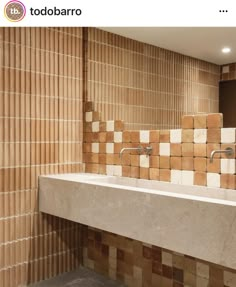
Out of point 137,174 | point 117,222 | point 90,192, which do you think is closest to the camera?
point 117,222

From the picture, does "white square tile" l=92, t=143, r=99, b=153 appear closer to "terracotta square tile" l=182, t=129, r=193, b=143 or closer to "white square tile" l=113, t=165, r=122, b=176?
"white square tile" l=113, t=165, r=122, b=176

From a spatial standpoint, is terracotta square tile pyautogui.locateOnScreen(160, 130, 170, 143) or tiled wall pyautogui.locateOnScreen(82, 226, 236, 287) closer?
tiled wall pyautogui.locateOnScreen(82, 226, 236, 287)

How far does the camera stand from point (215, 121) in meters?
1.77

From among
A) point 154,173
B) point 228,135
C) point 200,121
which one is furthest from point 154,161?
point 228,135

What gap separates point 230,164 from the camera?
171 cm

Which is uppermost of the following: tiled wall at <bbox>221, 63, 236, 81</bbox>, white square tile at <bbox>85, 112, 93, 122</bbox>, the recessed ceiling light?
the recessed ceiling light

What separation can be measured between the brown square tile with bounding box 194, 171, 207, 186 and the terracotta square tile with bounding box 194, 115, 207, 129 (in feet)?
0.79

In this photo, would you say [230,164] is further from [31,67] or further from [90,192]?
[31,67]

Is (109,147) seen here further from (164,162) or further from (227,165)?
(227,165)

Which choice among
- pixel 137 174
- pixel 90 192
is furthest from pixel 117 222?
pixel 137 174
